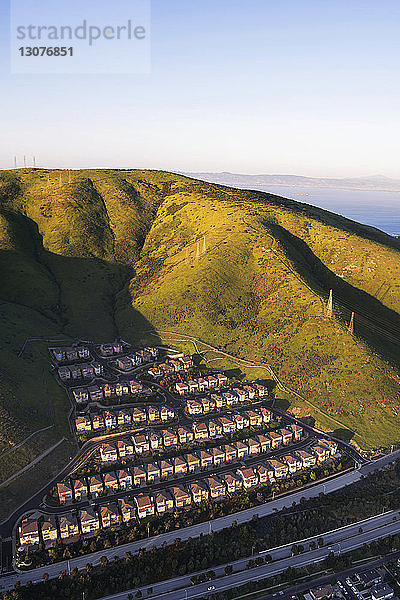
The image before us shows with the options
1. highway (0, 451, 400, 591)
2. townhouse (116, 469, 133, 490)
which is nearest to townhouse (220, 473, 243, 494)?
highway (0, 451, 400, 591)

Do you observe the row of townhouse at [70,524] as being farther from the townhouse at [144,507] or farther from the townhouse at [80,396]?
the townhouse at [80,396]

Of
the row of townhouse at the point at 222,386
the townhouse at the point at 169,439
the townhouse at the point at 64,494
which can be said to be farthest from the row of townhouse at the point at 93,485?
the row of townhouse at the point at 222,386

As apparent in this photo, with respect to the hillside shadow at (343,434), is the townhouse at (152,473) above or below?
below

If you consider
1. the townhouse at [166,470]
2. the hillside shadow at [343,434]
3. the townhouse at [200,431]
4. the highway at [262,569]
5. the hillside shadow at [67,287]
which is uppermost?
the hillside shadow at [67,287]

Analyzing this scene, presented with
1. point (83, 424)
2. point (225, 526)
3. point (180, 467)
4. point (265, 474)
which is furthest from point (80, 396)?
point (225, 526)

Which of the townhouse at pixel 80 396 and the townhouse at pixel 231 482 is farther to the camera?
the townhouse at pixel 80 396

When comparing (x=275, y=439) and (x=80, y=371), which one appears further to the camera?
(x=80, y=371)

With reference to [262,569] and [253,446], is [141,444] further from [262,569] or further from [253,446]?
[262,569]
